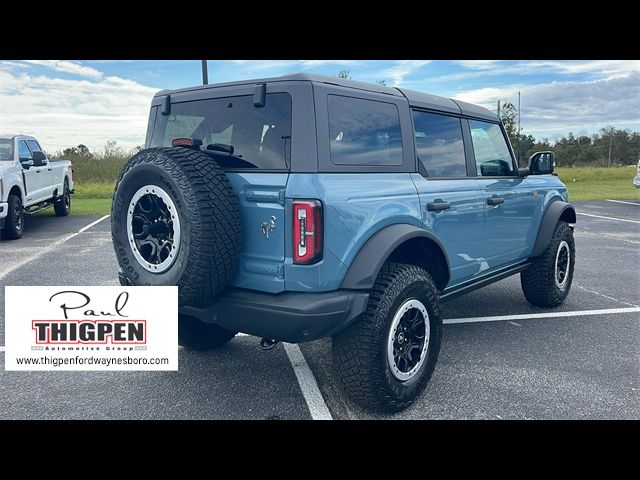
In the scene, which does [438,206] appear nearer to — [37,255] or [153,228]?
[153,228]

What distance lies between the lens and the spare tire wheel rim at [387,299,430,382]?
3.10 m

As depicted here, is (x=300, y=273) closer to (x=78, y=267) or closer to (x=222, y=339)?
(x=222, y=339)

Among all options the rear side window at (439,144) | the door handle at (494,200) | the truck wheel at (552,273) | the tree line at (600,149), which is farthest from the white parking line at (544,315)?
the tree line at (600,149)

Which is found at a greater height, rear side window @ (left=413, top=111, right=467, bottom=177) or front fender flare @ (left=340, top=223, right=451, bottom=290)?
rear side window @ (left=413, top=111, right=467, bottom=177)

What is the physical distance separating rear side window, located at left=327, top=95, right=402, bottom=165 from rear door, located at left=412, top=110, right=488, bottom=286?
257 mm

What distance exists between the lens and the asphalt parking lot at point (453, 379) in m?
3.18

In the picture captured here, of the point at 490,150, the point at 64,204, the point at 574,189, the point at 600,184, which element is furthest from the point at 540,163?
the point at 600,184

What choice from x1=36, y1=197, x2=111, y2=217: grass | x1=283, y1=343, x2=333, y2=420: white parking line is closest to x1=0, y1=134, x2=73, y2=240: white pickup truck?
x1=36, y1=197, x2=111, y2=217: grass

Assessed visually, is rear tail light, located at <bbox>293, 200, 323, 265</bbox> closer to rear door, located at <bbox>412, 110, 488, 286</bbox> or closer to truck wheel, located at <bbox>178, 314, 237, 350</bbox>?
rear door, located at <bbox>412, 110, 488, 286</bbox>

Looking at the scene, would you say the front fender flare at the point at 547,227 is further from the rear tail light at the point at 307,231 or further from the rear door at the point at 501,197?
the rear tail light at the point at 307,231

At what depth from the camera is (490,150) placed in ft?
15.1

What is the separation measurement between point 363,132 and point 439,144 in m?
0.94

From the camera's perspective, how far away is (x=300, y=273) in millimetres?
2785

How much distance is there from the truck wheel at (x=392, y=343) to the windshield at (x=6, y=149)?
374 inches
